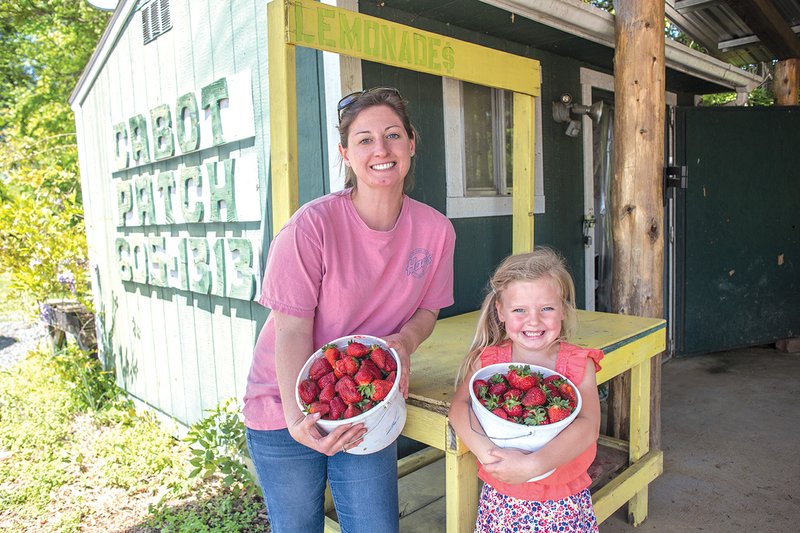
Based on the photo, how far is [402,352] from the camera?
1603mm

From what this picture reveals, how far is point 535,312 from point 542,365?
173 millimetres

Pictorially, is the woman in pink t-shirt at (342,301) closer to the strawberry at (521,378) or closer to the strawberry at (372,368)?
the strawberry at (372,368)

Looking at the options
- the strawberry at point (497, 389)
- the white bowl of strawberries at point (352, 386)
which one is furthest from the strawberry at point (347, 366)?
the strawberry at point (497, 389)

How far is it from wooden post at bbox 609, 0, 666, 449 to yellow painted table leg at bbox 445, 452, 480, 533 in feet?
5.42

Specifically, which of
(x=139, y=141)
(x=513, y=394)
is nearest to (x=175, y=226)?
(x=139, y=141)

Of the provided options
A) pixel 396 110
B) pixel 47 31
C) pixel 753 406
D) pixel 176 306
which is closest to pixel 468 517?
pixel 396 110

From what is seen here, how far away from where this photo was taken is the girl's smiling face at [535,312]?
1780mm

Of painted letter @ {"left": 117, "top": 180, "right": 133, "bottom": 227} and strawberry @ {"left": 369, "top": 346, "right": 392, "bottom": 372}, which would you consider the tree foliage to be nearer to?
painted letter @ {"left": 117, "top": 180, "right": 133, "bottom": 227}

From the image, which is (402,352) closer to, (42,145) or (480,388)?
(480,388)

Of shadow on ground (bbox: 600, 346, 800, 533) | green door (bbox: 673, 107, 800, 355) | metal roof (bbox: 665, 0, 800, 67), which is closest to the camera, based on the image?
shadow on ground (bbox: 600, 346, 800, 533)

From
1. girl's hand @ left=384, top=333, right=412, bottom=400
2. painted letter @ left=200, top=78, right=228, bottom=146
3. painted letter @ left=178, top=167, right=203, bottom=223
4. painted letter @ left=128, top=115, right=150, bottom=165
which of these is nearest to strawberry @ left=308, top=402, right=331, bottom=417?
girl's hand @ left=384, top=333, right=412, bottom=400

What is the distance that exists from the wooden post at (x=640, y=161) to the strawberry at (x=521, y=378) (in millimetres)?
1743

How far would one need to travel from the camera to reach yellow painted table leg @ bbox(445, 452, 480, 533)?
1.77 m

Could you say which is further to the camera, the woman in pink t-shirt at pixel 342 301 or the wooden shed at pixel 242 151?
the wooden shed at pixel 242 151
